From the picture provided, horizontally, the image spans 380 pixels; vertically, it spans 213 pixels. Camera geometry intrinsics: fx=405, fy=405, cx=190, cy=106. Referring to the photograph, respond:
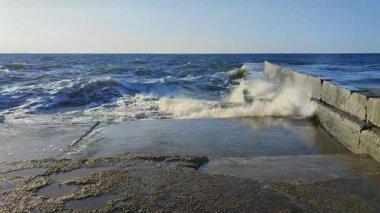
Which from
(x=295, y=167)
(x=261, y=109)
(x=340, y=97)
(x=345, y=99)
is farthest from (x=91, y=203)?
(x=261, y=109)

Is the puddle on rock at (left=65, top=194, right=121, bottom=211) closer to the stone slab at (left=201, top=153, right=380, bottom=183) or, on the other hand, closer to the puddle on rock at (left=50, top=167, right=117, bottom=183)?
the puddle on rock at (left=50, top=167, right=117, bottom=183)

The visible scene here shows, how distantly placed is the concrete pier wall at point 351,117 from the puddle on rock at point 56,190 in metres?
2.94

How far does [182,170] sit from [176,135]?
1834 mm

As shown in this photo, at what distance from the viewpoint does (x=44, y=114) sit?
10.0 metres

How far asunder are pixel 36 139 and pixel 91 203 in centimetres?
288

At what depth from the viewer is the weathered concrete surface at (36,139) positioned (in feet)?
15.2

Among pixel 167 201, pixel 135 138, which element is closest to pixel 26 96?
pixel 135 138

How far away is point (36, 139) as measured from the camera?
548 cm

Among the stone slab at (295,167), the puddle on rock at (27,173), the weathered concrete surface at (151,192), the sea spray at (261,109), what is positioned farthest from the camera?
the sea spray at (261,109)

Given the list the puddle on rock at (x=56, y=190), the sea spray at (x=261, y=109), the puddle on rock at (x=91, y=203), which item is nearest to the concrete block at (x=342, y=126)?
the sea spray at (x=261, y=109)

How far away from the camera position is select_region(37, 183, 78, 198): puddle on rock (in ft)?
10.4

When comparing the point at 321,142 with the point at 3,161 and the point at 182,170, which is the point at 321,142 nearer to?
the point at 182,170

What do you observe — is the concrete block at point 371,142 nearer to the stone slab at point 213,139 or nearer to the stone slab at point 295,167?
the stone slab at point 295,167

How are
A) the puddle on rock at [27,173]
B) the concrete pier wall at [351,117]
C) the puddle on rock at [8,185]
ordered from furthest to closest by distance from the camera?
the concrete pier wall at [351,117]
the puddle on rock at [27,173]
the puddle on rock at [8,185]
